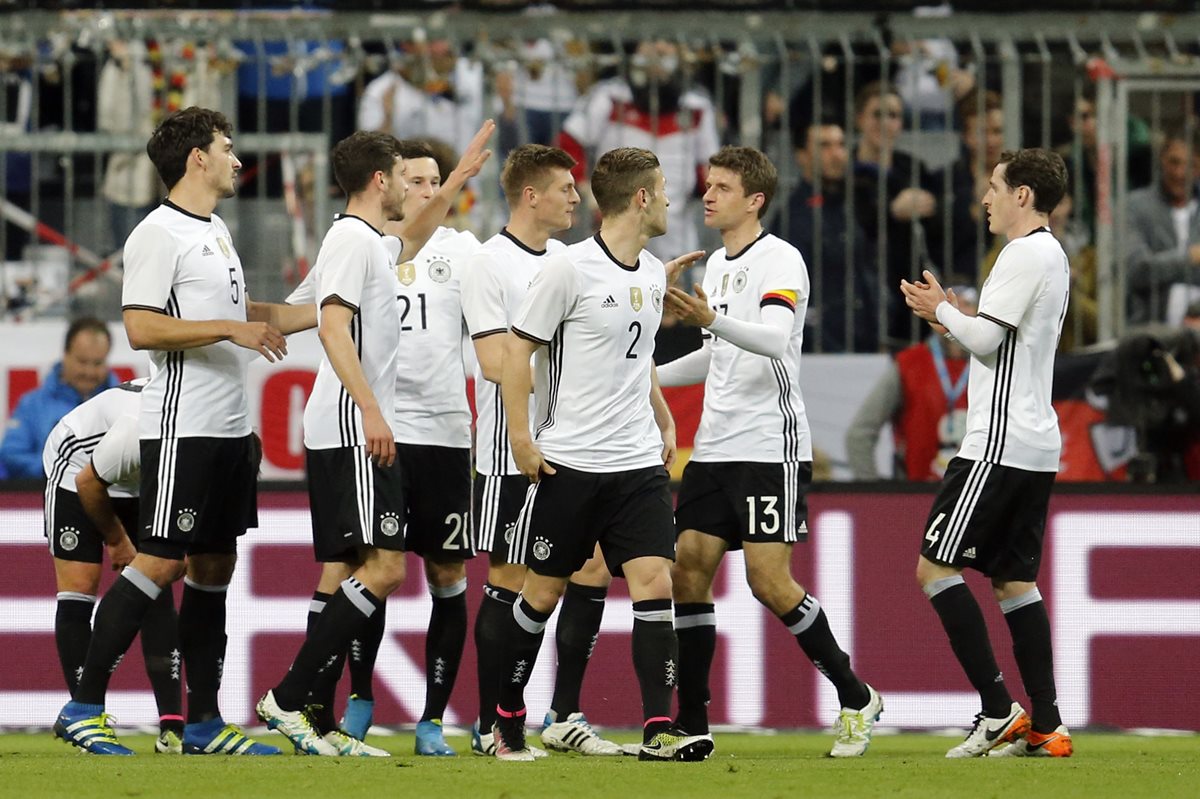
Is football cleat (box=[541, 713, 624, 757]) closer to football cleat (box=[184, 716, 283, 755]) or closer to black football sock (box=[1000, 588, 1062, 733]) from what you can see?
football cleat (box=[184, 716, 283, 755])

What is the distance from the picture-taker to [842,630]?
9.34 metres

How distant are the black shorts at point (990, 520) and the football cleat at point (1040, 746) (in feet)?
1.82

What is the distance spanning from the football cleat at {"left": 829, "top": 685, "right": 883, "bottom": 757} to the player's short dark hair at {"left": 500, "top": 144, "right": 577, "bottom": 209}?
87.4 inches

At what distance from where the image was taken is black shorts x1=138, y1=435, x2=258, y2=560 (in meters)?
7.05

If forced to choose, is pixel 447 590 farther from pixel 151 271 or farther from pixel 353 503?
pixel 151 271

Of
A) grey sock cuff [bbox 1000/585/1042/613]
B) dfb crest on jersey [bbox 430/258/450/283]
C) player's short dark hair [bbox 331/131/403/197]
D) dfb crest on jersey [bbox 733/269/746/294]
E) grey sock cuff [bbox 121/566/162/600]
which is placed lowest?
grey sock cuff [bbox 1000/585/1042/613]

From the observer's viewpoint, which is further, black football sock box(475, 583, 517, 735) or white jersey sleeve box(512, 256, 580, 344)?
black football sock box(475, 583, 517, 735)

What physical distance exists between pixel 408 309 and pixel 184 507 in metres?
1.24

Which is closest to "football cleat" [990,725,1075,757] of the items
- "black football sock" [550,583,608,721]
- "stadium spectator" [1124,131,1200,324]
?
"black football sock" [550,583,608,721]

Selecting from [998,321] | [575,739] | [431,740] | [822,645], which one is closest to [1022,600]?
[822,645]

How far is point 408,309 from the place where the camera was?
782 cm

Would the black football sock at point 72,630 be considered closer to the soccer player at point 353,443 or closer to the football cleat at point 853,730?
the soccer player at point 353,443

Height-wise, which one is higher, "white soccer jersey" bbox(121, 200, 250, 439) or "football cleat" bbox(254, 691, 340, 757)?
"white soccer jersey" bbox(121, 200, 250, 439)

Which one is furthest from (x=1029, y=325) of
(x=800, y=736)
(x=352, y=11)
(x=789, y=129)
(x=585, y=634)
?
(x=352, y=11)
